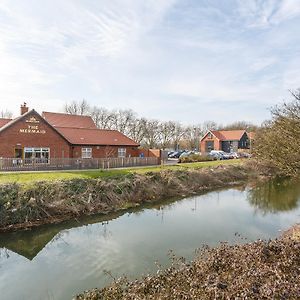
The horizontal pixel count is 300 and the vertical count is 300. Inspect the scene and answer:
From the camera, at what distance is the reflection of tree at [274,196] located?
1953 cm

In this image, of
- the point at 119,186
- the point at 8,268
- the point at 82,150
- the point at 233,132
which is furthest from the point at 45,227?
the point at 233,132

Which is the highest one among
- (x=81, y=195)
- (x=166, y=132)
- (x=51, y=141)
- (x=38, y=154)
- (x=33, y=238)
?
(x=166, y=132)

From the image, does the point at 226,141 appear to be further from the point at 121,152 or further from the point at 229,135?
the point at 121,152

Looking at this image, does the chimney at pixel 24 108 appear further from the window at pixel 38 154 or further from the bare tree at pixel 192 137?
the bare tree at pixel 192 137

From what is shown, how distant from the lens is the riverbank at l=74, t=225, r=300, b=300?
5.83 metres

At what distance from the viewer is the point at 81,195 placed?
56.9ft

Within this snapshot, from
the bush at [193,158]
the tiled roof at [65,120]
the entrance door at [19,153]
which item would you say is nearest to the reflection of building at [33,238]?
the entrance door at [19,153]

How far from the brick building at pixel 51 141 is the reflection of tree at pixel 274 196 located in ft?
46.9

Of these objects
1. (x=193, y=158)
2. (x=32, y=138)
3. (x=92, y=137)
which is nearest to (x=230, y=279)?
(x=32, y=138)

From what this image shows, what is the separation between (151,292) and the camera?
6848 mm

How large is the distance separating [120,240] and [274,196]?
618 inches

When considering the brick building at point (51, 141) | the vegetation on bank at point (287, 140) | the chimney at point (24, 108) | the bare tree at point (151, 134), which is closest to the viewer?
the vegetation on bank at point (287, 140)

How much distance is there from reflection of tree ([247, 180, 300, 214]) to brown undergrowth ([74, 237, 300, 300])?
10.5 m

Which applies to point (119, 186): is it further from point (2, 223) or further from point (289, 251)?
point (289, 251)
